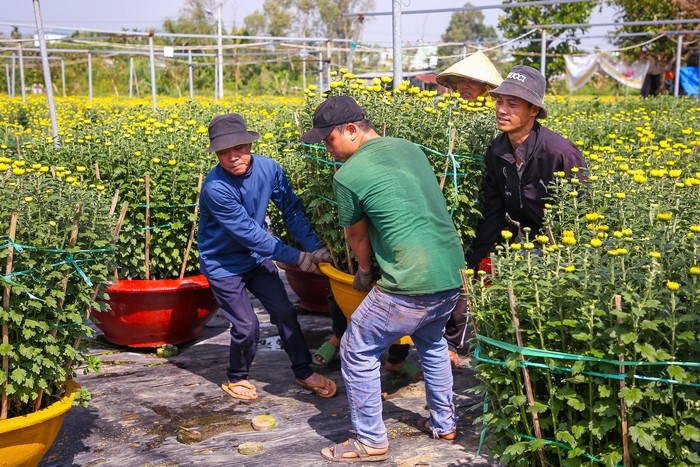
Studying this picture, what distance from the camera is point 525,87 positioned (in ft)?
13.8

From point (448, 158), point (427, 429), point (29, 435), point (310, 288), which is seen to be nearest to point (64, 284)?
point (29, 435)

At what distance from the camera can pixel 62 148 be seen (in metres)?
5.71

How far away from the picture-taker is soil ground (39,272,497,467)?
3.92 m

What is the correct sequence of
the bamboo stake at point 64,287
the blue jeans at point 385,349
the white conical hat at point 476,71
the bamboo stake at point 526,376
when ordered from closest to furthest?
1. the bamboo stake at point 526,376
2. the bamboo stake at point 64,287
3. the blue jeans at point 385,349
4. the white conical hat at point 476,71

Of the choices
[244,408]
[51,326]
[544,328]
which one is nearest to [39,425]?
[51,326]

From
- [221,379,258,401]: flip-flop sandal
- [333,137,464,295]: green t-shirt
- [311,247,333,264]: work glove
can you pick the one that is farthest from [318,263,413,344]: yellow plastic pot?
[333,137,464,295]: green t-shirt

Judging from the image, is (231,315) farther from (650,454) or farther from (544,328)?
(650,454)

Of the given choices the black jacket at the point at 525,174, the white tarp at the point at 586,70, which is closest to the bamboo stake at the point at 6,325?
the black jacket at the point at 525,174

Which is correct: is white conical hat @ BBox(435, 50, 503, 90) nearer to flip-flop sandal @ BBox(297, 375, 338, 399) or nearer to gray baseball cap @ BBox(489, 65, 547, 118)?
gray baseball cap @ BBox(489, 65, 547, 118)

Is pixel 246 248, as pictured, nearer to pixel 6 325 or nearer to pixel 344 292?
pixel 344 292

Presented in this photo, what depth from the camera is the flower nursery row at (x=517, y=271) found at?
2672 millimetres

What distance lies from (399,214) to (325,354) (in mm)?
1899

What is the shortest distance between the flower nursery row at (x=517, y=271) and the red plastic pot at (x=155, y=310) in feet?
0.76

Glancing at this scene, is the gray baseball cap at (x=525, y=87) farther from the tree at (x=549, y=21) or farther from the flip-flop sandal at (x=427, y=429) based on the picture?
the tree at (x=549, y=21)
